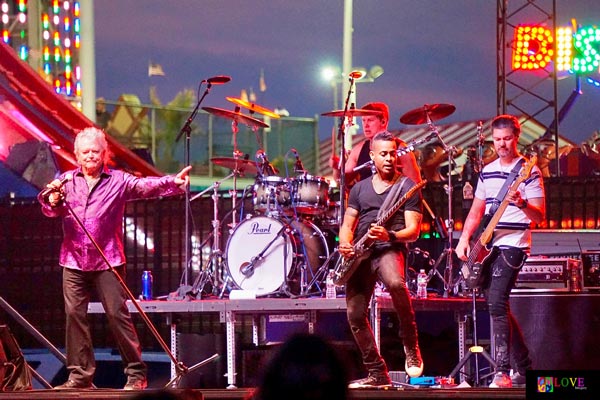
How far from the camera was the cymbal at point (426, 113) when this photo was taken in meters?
11.1

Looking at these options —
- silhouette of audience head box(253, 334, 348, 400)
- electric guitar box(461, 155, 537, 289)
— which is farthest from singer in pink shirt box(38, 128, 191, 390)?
silhouette of audience head box(253, 334, 348, 400)

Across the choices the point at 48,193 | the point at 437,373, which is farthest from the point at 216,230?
the point at 48,193

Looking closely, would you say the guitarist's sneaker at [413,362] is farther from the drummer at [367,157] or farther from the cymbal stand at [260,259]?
the cymbal stand at [260,259]

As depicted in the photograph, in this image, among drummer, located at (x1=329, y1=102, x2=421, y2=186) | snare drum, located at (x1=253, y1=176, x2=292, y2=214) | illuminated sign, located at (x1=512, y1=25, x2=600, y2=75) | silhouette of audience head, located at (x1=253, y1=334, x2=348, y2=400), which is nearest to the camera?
silhouette of audience head, located at (x1=253, y1=334, x2=348, y2=400)

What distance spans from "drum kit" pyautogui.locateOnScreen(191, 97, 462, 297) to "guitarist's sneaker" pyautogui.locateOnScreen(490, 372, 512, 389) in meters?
3.43

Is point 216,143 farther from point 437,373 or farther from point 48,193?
point 48,193

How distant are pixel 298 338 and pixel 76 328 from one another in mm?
5734

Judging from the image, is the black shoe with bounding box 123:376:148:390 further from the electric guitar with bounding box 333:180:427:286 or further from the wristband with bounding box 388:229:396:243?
the wristband with bounding box 388:229:396:243

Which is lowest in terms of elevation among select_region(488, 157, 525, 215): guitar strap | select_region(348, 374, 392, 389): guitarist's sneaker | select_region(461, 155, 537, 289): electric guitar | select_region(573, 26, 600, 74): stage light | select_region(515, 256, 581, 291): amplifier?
select_region(348, 374, 392, 389): guitarist's sneaker

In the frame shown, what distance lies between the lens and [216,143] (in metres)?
27.0

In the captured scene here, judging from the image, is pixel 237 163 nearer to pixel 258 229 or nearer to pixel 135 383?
pixel 258 229

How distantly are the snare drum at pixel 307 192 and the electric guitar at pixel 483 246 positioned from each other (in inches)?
124

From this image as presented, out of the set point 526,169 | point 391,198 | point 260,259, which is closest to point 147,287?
point 260,259

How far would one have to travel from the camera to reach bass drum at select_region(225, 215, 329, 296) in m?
11.8
